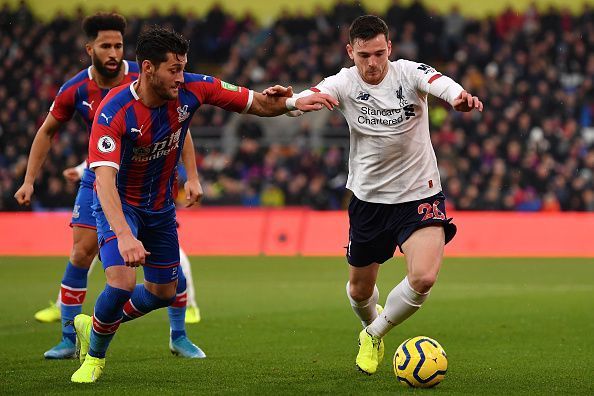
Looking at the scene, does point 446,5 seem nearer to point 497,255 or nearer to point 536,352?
point 497,255

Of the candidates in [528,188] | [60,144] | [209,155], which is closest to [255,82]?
[209,155]

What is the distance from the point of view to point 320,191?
24.1 m

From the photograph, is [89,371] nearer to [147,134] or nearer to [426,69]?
[147,134]

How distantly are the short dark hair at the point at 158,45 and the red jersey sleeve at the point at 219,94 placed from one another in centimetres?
44

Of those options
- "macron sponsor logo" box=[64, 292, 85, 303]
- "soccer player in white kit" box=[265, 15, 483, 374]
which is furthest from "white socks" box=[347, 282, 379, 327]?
"macron sponsor logo" box=[64, 292, 85, 303]

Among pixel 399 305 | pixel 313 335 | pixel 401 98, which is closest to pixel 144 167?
pixel 401 98

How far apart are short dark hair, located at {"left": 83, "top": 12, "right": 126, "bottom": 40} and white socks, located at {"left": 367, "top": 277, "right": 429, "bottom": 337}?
3.19 metres

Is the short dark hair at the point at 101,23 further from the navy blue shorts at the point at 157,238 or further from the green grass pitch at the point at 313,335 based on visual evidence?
the green grass pitch at the point at 313,335

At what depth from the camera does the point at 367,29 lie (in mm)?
7637

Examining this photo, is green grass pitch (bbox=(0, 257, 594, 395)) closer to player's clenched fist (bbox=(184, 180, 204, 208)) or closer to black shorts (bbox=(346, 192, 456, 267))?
black shorts (bbox=(346, 192, 456, 267))

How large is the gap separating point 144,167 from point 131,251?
0.91m

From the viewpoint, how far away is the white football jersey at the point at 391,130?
7816mm

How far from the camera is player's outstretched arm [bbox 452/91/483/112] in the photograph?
697 centimetres

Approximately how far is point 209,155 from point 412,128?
739 inches
